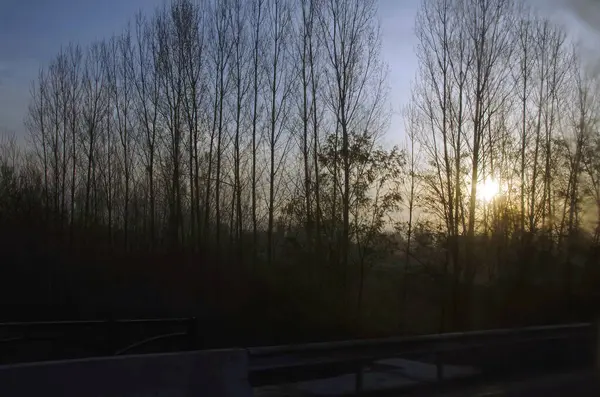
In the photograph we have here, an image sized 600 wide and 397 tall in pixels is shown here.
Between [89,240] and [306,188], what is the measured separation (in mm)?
8641

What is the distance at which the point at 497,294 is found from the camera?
23.9 metres

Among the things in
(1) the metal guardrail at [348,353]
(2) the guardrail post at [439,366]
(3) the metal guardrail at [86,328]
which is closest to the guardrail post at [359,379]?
(1) the metal guardrail at [348,353]

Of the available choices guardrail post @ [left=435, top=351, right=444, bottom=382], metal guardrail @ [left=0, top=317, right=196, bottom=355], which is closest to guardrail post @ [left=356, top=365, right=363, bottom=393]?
guardrail post @ [left=435, top=351, right=444, bottom=382]

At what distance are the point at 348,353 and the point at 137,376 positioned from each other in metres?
3.20

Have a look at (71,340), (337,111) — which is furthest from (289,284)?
(337,111)

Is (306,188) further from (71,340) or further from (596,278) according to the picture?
(71,340)

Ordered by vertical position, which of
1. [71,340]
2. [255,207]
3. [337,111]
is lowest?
[71,340]

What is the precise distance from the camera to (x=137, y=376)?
6.84 meters

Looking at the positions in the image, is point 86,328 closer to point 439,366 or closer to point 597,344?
point 439,366

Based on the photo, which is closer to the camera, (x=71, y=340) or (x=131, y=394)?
(x=131, y=394)

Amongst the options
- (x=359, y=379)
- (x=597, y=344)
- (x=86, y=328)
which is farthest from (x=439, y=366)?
(x=86, y=328)

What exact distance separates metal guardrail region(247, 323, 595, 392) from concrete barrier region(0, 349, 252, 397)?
354 mm

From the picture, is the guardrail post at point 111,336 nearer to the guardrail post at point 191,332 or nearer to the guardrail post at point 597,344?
the guardrail post at point 191,332

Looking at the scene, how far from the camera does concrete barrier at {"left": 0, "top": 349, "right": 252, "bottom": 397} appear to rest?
19.9ft
